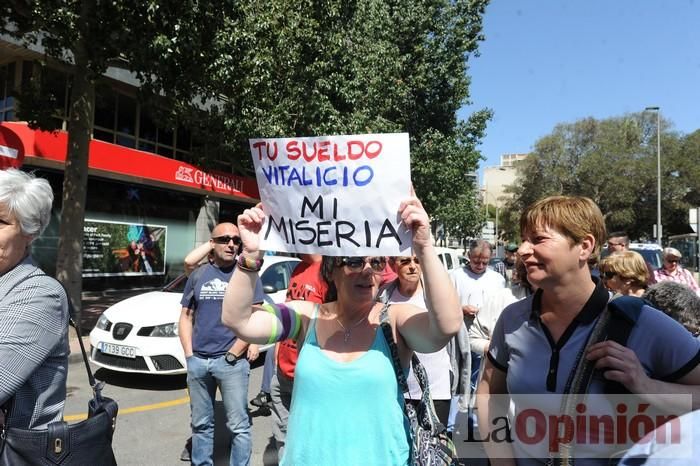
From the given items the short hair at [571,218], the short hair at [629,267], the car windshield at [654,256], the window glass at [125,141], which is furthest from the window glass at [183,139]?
the short hair at [571,218]

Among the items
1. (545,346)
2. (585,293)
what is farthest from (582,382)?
(585,293)

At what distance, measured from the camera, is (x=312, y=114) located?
38.6ft

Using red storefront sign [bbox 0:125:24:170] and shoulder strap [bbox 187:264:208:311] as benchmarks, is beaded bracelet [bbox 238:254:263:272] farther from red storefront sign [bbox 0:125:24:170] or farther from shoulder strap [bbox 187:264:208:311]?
red storefront sign [bbox 0:125:24:170]

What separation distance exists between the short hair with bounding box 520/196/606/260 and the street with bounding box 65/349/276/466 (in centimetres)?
340

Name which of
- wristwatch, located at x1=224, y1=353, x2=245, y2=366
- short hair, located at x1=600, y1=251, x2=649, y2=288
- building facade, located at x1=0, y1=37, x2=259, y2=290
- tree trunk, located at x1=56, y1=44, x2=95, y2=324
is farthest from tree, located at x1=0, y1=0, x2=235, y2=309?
short hair, located at x1=600, y1=251, x2=649, y2=288

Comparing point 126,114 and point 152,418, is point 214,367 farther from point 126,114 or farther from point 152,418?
point 126,114

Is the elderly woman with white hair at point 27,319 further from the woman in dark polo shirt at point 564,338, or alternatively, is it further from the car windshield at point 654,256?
the car windshield at point 654,256

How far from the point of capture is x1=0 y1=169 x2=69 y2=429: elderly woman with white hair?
1.73 meters

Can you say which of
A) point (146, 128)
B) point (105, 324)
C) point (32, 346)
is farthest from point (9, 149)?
point (146, 128)

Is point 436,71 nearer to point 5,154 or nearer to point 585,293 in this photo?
point 5,154

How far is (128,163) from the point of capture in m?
14.5

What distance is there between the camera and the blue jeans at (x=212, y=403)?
358 centimetres

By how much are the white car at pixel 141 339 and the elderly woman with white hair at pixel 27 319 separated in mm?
4515

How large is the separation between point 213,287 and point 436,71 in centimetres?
1675
